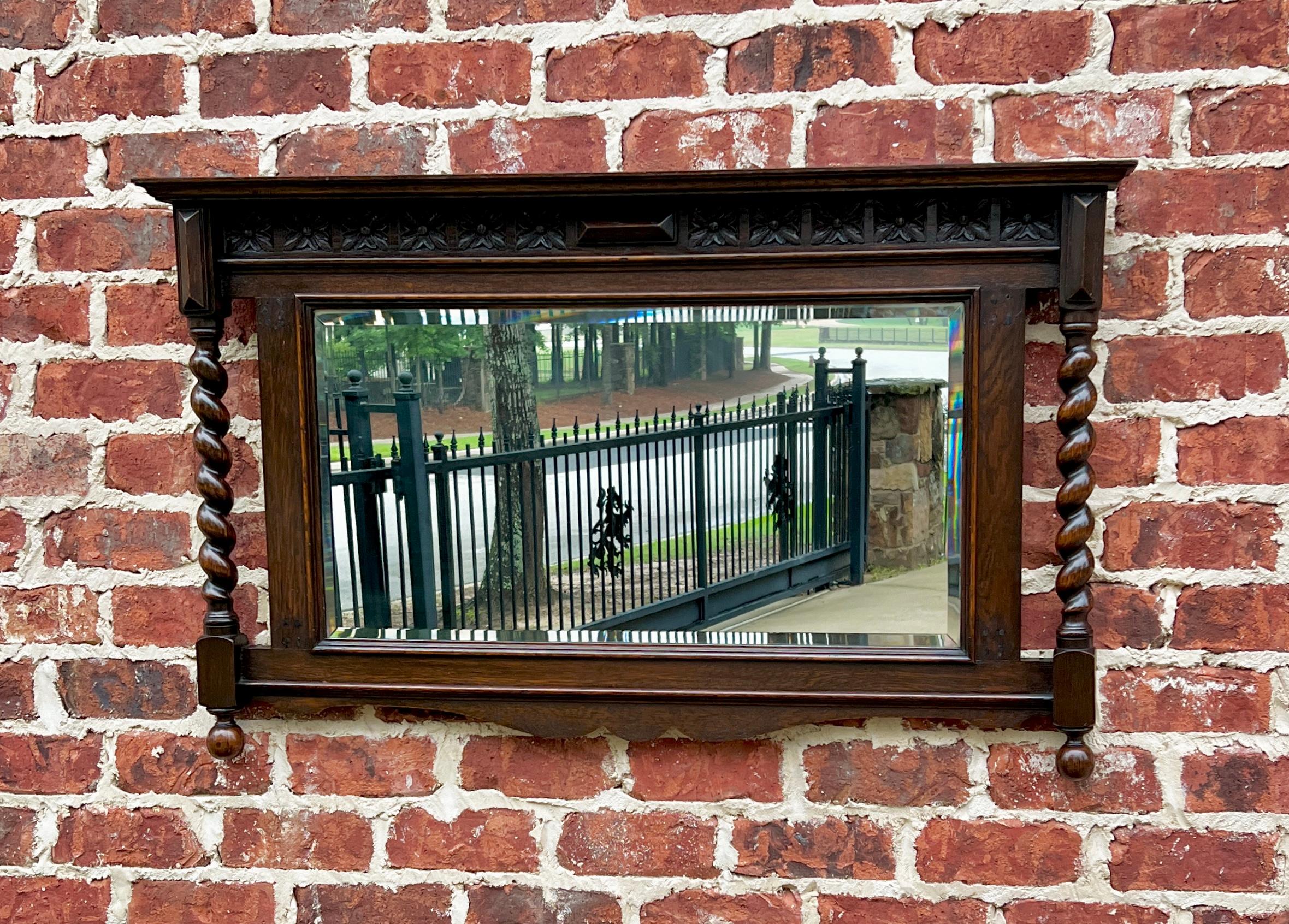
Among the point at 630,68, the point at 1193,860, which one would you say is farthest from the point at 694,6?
the point at 1193,860

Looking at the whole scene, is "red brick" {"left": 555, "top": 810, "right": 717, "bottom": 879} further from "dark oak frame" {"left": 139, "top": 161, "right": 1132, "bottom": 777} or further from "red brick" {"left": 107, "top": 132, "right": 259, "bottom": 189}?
"red brick" {"left": 107, "top": 132, "right": 259, "bottom": 189}

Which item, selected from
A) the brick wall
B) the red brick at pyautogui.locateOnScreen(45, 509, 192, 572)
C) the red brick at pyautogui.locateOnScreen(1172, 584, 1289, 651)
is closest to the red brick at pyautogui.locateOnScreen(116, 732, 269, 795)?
the brick wall

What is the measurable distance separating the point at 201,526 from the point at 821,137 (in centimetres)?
104

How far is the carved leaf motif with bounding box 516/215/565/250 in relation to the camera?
1.49m

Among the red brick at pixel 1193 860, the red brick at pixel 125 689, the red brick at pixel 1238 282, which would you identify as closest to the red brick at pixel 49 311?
the red brick at pixel 125 689

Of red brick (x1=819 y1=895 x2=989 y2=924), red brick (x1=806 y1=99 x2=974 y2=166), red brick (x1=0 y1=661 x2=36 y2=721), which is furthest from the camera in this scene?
red brick (x1=0 y1=661 x2=36 y2=721)

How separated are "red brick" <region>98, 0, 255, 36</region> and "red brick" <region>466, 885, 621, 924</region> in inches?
52.2

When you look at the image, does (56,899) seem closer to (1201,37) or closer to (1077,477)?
(1077,477)

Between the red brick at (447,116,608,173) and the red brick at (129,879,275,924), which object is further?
the red brick at (129,879,275,924)

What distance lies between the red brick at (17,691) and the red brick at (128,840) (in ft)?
0.57

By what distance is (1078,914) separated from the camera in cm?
155

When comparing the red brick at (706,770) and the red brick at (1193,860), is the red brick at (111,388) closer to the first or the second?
the red brick at (706,770)

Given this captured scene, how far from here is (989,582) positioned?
58.7 inches

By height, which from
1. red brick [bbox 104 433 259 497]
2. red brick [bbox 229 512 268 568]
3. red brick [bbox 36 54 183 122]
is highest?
red brick [bbox 36 54 183 122]
